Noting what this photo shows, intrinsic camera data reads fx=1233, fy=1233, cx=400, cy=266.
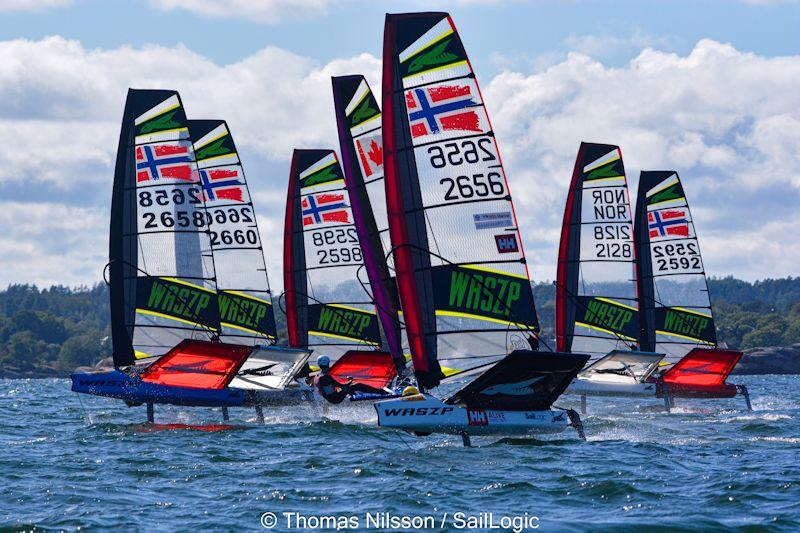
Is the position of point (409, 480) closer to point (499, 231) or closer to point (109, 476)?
point (109, 476)

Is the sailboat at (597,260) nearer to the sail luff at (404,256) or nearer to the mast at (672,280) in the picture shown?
the mast at (672,280)

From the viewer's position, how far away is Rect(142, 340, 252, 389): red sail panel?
22094mm

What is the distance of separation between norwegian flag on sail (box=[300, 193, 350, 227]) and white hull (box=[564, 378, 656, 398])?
7.09 m

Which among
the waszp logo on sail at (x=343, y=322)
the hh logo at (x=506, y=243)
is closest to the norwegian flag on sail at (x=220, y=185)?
the waszp logo on sail at (x=343, y=322)

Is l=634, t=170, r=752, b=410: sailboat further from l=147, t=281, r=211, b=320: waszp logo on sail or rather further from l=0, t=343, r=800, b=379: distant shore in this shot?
l=0, t=343, r=800, b=379: distant shore

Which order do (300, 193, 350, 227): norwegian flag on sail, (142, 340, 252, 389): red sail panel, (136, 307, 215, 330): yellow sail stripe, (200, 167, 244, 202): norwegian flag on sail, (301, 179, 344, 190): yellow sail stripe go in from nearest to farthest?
(142, 340, 252, 389): red sail panel → (136, 307, 215, 330): yellow sail stripe → (200, 167, 244, 202): norwegian flag on sail → (300, 193, 350, 227): norwegian flag on sail → (301, 179, 344, 190): yellow sail stripe

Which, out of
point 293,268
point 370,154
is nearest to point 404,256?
point 370,154

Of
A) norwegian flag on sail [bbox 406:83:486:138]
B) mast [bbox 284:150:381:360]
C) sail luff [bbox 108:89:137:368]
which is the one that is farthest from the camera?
mast [bbox 284:150:381:360]

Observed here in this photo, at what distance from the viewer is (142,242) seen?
84.1 ft

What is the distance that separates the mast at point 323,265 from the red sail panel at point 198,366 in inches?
282

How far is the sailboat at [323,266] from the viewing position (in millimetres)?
29281

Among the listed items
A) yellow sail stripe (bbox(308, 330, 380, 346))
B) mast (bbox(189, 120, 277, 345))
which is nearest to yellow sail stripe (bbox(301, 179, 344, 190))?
mast (bbox(189, 120, 277, 345))

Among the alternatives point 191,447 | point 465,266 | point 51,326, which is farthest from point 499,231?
point 51,326

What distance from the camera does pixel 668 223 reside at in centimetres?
3334
